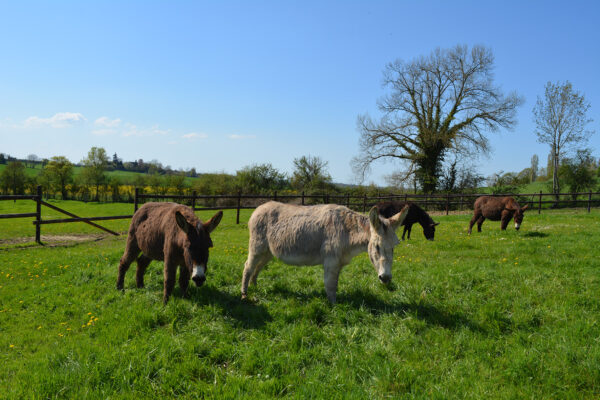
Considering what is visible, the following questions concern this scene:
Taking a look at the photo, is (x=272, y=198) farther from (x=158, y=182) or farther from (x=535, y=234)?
(x=158, y=182)

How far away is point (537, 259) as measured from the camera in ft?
24.1

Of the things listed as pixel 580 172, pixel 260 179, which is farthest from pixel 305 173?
pixel 580 172

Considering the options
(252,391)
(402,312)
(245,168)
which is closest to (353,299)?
(402,312)

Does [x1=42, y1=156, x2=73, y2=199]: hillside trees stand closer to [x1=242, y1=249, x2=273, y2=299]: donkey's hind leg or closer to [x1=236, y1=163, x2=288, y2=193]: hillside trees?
[x1=236, y1=163, x2=288, y2=193]: hillside trees

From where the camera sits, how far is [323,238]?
491 cm

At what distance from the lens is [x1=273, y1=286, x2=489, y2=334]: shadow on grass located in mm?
4223

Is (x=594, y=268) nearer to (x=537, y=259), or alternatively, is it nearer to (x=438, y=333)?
(x=537, y=259)

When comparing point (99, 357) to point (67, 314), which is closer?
point (99, 357)

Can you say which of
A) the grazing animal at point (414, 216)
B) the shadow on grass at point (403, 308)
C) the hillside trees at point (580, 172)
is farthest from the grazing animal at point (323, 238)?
the hillside trees at point (580, 172)

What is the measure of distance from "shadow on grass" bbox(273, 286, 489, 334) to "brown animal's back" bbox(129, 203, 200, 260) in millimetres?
1964

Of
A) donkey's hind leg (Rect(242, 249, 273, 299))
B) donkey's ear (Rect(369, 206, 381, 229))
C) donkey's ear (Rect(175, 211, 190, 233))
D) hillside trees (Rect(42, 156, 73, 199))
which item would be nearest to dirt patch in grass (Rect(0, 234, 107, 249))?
donkey's hind leg (Rect(242, 249, 273, 299))

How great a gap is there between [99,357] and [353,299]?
3.43m

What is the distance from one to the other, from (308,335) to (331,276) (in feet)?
3.41

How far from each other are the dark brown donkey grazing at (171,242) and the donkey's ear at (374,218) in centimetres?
209
